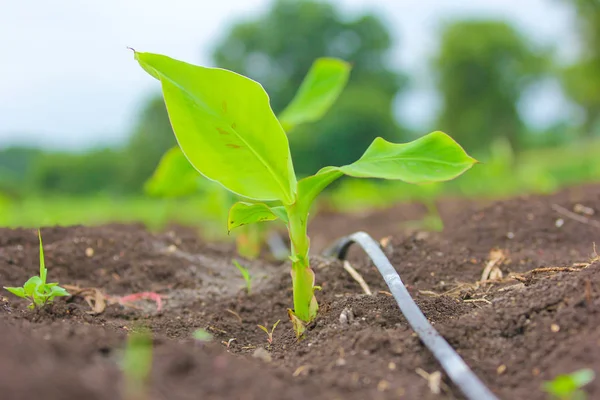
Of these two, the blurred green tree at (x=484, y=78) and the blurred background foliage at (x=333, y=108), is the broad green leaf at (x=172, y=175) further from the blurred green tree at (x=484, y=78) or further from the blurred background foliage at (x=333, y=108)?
the blurred green tree at (x=484, y=78)

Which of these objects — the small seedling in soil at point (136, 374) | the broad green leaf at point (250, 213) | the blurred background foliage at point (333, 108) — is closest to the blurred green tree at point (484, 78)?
the blurred background foliage at point (333, 108)

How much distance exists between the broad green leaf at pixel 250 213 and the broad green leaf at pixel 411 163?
8 centimetres

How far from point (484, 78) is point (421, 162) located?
63.7ft

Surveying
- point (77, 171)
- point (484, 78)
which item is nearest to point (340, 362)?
point (77, 171)

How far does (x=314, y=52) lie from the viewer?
48.7ft

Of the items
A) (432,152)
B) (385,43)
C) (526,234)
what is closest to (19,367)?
(432,152)

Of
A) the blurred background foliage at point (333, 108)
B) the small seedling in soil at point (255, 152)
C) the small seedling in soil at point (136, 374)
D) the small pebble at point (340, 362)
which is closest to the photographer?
the small seedling in soil at point (136, 374)

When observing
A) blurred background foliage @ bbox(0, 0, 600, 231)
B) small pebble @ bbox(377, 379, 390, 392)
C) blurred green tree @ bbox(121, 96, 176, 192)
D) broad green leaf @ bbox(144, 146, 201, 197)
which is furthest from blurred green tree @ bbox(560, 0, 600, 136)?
small pebble @ bbox(377, 379, 390, 392)

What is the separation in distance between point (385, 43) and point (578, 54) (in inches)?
185

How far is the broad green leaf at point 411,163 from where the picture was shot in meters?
1.20

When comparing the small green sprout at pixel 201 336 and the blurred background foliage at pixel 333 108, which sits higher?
the small green sprout at pixel 201 336

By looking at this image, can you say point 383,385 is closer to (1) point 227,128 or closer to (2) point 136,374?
(2) point 136,374

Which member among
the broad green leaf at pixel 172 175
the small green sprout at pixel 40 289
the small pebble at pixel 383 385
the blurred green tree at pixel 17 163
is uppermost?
the small green sprout at pixel 40 289

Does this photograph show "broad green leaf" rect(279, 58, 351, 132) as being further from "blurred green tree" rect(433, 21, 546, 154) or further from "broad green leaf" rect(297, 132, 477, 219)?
"blurred green tree" rect(433, 21, 546, 154)
